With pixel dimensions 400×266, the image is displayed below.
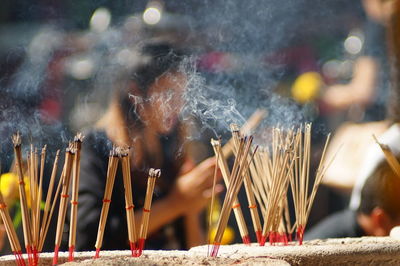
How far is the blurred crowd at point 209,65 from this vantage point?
2.85 meters

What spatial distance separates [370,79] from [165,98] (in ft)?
4.93

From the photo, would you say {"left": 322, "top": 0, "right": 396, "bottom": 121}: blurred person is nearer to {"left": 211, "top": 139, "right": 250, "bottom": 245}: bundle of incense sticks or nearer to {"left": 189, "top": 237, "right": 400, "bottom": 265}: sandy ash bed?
{"left": 211, "top": 139, "right": 250, "bottom": 245}: bundle of incense sticks

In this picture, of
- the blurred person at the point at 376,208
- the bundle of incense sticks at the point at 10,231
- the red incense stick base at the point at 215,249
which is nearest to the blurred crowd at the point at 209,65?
the blurred person at the point at 376,208

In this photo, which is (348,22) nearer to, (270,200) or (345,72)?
(345,72)

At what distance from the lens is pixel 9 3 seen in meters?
3.09

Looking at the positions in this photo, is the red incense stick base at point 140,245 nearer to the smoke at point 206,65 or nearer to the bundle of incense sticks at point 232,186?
the bundle of incense sticks at point 232,186

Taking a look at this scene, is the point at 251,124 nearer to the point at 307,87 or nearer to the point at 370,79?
the point at 307,87

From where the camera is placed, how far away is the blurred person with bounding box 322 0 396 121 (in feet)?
12.4

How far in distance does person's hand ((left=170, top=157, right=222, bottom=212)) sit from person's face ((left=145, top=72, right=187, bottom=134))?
1.00ft

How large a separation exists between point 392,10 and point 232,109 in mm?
1184

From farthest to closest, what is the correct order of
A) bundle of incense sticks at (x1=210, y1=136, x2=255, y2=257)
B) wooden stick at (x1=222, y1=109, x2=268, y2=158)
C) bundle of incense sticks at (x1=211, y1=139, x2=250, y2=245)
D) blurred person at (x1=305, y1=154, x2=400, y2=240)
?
1. blurred person at (x1=305, y1=154, x2=400, y2=240)
2. wooden stick at (x1=222, y1=109, x2=268, y2=158)
3. bundle of incense sticks at (x1=211, y1=139, x2=250, y2=245)
4. bundle of incense sticks at (x1=210, y1=136, x2=255, y2=257)

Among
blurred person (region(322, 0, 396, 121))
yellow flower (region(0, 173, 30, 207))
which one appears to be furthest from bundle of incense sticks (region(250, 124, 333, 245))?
blurred person (region(322, 0, 396, 121))

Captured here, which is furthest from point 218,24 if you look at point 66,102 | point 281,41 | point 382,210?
point 382,210

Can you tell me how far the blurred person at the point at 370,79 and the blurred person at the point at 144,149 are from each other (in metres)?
1.19
